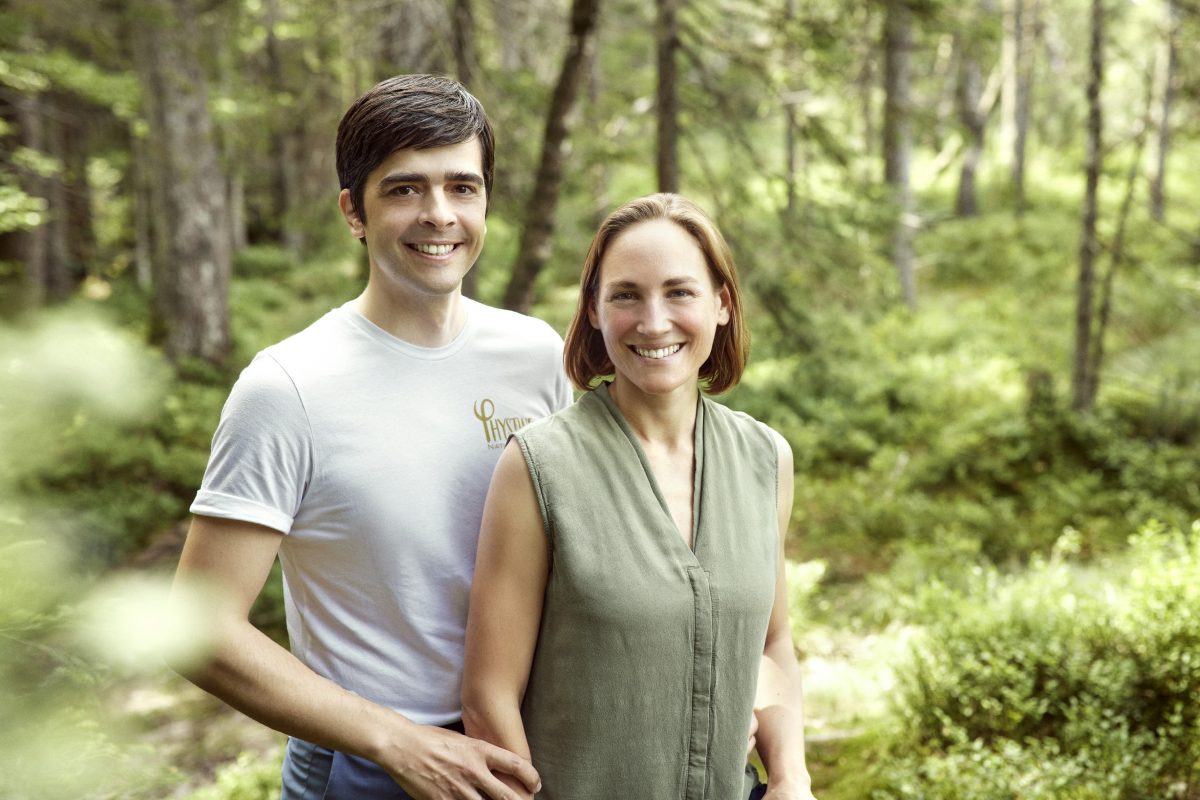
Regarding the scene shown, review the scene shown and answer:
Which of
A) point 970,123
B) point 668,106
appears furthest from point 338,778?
point 970,123

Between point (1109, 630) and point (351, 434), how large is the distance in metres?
4.01

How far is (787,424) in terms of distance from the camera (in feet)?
35.7

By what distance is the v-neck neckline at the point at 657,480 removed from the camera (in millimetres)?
1866

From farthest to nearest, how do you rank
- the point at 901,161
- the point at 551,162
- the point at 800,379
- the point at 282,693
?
the point at 901,161 < the point at 800,379 < the point at 551,162 < the point at 282,693

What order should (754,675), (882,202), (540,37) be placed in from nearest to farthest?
(754,675) → (882,202) → (540,37)

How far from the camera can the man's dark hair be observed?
73.5 inches

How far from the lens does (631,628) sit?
1.77 metres

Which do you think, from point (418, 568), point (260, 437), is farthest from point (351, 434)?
point (418, 568)

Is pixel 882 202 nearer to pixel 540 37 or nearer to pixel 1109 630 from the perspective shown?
pixel 1109 630

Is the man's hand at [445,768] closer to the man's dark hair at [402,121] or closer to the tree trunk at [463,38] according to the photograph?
the man's dark hair at [402,121]

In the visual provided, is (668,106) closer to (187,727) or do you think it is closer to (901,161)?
(187,727)

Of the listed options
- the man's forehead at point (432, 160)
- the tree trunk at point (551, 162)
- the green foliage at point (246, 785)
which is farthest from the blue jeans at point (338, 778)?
the tree trunk at point (551, 162)

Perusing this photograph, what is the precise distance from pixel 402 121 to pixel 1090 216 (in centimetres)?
927

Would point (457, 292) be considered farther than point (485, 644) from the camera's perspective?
Yes
